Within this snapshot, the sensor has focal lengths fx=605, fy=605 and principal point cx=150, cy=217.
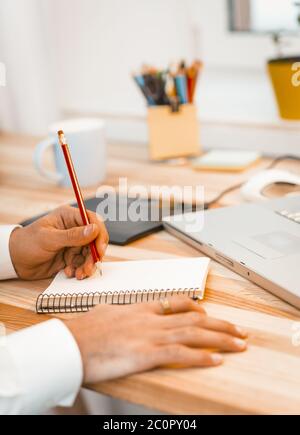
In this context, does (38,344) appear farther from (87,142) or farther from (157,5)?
(157,5)

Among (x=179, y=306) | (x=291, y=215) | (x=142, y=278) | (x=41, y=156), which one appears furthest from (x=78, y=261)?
(x=41, y=156)

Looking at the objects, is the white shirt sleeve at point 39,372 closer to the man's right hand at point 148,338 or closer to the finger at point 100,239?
the man's right hand at point 148,338

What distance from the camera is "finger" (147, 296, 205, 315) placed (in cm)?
69

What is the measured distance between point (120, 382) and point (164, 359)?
0.05 meters

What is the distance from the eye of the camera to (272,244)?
2.80ft

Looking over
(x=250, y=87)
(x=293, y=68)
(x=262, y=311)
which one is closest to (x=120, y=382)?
(x=262, y=311)

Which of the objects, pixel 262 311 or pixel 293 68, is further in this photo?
pixel 293 68

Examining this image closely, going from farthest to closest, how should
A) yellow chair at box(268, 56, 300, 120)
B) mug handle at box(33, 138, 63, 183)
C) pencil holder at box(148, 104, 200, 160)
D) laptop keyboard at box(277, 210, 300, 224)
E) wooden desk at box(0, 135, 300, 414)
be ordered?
pencil holder at box(148, 104, 200, 160) → mug handle at box(33, 138, 63, 183) → yellow chair at box(268, 56, 300, 120) → laptop keyboard at box(277, 210, 300, 224) → wooden desk at box(0, 135, 300, 414)

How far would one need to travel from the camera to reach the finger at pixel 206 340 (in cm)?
64

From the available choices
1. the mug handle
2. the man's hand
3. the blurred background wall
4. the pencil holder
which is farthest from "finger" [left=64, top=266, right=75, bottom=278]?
the blurred background wall

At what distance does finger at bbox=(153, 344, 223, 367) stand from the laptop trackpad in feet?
0.75

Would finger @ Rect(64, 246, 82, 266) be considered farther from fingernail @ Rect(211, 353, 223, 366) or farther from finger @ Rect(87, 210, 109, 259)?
fingernail @ Rect(211, 353, 223, 366)

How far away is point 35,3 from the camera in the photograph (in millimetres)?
1752

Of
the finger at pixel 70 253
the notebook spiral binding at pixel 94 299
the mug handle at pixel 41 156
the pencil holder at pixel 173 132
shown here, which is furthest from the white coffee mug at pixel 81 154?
the notebook spiral binding at pixel 94 299
